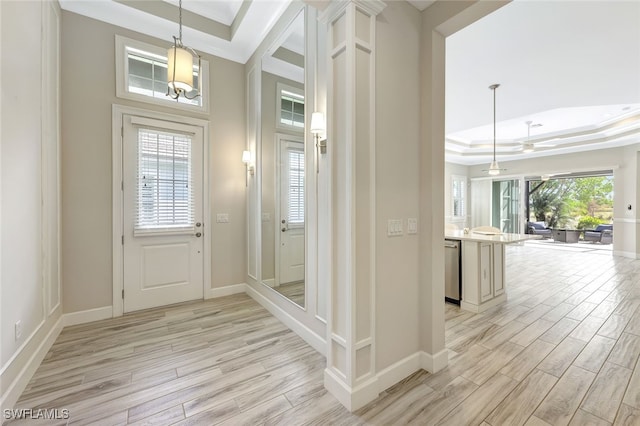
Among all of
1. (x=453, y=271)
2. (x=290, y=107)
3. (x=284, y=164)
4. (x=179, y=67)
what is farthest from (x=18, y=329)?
(x=453, y=271)

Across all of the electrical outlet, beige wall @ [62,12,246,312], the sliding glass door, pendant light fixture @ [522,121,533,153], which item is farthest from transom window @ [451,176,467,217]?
the electrical outlet

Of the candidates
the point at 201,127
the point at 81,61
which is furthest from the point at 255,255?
the point at 81,61

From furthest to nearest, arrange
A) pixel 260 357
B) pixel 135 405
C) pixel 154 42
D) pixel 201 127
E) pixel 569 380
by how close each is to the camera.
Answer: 1. pixel 201 127
2. pixel 154 42
3. pixel 260 357
4. pixel 569 380
5. pixel 135 405

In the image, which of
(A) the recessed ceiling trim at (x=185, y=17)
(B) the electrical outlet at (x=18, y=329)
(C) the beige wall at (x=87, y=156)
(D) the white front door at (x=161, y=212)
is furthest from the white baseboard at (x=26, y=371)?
(A) the recessed ceiling trim at (x=185, y=17)

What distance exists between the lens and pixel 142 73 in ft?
11.0

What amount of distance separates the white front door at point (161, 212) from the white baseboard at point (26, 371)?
78cm

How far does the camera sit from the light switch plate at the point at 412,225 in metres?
2.08

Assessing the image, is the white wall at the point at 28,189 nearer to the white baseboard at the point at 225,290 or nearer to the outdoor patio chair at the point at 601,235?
the white baseboard at the point at 225,290

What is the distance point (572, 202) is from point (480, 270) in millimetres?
12053

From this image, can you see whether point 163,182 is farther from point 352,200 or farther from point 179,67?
point 352,200

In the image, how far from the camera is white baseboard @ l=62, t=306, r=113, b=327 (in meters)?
2.92

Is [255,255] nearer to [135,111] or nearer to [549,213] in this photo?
[135,111]

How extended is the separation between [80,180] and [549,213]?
15.6 metres

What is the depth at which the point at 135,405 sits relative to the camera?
178 cm
